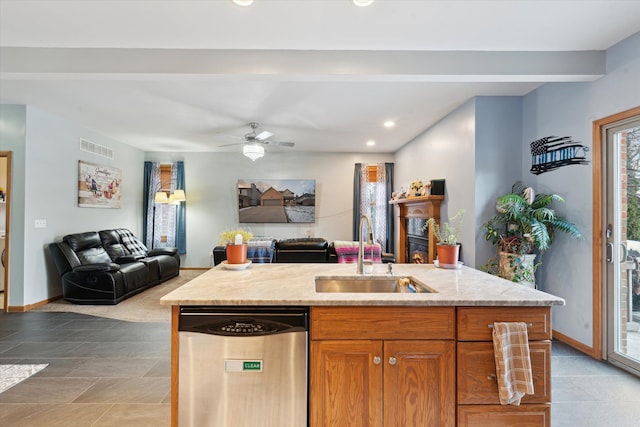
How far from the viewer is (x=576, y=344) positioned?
304 cm

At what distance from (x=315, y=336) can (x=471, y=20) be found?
2.45 metres

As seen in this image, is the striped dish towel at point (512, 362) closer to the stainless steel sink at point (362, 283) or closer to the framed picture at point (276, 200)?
the stainless steel sink at point (362, 283)

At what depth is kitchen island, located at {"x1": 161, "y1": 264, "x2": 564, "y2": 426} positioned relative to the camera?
57.8 inches

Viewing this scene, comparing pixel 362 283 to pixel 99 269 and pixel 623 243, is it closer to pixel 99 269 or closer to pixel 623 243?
pixel 623 243

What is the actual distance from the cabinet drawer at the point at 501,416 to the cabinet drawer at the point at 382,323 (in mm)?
367

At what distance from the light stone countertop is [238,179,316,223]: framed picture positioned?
→ 16.1ft

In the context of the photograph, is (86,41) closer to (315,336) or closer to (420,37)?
(420,37)

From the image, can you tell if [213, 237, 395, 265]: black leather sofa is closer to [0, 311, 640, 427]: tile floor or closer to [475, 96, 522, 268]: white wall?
[0, 311, 640, 427]: tile floor

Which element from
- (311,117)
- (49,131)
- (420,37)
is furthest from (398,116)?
(49,131)

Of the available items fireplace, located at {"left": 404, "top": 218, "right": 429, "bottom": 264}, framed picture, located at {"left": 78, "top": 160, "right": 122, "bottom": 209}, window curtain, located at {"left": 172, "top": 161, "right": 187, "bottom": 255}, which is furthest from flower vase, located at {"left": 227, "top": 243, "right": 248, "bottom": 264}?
window curtain, located at {"left": 172, "top": 161, "right": 187, "bottom": 255}

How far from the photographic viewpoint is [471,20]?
7.52 ft

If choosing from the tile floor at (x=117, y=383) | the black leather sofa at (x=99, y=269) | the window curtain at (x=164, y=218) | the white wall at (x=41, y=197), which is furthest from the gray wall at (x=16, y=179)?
the window curtain at (x=164, y=218)

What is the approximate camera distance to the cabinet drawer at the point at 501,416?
1.48 m

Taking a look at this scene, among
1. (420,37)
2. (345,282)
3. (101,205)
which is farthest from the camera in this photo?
(101,205)
